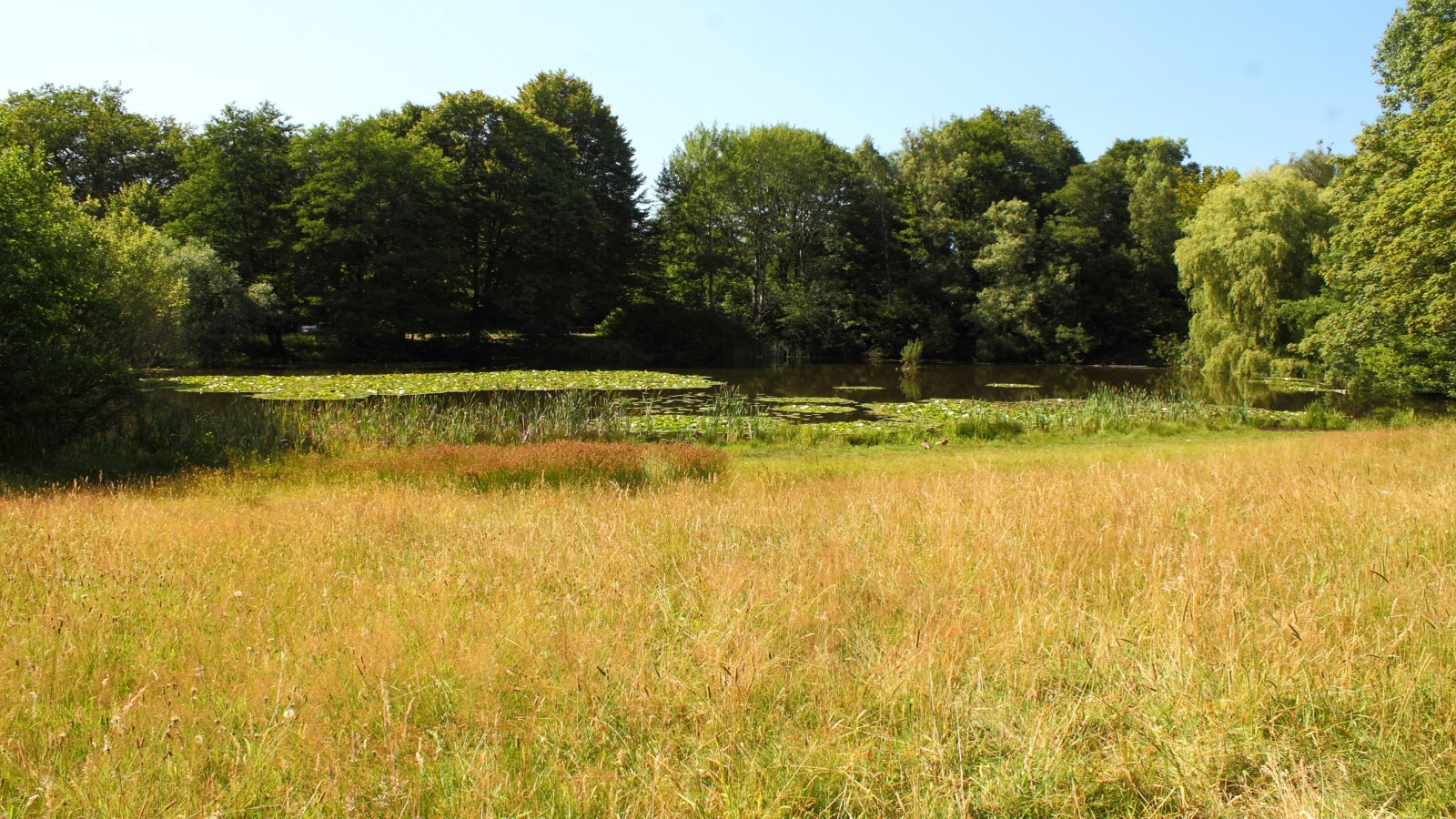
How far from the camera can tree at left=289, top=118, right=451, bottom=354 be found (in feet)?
131

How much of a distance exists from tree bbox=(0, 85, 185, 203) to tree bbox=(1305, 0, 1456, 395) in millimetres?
62260

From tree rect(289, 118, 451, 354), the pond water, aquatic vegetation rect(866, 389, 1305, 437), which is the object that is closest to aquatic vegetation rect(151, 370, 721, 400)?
the pond water

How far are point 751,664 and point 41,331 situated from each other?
1575 centimetres

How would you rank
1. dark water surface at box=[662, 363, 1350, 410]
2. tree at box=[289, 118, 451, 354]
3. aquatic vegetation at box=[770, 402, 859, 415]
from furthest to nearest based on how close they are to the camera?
tree at box=[289, 118, 451, 354], dark water surface at box=[662, 363, 1350, 410], aquatic vegetation at box=[770, 402, 859, 415]

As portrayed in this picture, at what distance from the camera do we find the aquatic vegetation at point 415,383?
24.6 m

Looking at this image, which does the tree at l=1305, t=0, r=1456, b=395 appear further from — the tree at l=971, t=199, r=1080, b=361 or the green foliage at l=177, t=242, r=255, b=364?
the green foliage at l=177, t=242, r=255, b=364

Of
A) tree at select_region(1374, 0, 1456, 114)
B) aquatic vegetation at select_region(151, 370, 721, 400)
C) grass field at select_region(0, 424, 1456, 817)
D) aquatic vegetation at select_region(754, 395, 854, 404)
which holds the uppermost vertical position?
tree at select_region(1374, 0, 1456, 114)

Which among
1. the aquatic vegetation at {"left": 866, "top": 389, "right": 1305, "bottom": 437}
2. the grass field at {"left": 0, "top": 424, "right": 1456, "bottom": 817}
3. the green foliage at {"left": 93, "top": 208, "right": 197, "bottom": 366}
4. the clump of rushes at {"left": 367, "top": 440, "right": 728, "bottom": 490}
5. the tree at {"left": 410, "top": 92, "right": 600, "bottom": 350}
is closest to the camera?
the grass field at {"left": 0, "top": 424, "right": 1456, "bottom": 817}

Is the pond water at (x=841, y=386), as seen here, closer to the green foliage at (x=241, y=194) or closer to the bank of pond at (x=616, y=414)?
the bank of pond at (x=616, y=414)

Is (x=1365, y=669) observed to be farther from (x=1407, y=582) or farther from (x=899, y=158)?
(x=899, y=158)

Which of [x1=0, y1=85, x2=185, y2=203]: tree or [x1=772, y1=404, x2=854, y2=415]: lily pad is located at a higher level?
[x1=0, y1=85, x2=185, y2=203]: tree

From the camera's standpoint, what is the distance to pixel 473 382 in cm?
2880

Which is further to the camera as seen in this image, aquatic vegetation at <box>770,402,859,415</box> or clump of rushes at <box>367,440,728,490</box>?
aquatic vegetation at <box>770,402,859,415</box>

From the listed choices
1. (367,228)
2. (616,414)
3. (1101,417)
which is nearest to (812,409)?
(616,414)
